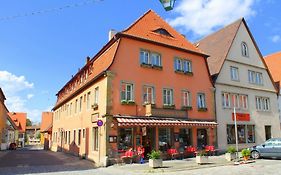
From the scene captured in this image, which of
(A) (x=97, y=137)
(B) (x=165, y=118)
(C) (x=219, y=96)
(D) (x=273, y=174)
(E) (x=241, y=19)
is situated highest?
(E) (x=241, y=19)

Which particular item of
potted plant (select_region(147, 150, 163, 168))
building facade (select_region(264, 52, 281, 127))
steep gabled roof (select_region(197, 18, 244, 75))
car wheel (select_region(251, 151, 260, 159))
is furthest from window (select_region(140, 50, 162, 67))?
building facade (select_region(264, 52, 281, 127))

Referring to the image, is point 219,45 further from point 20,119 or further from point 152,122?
point 20,119

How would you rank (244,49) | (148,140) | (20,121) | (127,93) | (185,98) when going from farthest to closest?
(20,121), (244,49), (185,98), (148,140), (127,93)

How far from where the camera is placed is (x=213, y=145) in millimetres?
26141

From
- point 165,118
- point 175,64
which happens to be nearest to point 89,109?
point 165,118

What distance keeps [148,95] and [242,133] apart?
12.3 meters

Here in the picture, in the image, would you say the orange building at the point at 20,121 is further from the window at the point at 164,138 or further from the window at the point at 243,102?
the window at the point at 164,138

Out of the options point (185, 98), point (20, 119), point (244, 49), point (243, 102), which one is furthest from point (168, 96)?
point (20, 119)

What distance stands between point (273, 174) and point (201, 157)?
521 cm

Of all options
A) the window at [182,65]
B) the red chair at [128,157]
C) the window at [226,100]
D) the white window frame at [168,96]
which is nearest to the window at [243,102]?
the window at [226,100]

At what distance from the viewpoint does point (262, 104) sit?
3234cm

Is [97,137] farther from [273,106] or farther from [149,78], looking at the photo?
[273,106]

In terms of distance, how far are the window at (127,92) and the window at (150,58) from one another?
2.33 m

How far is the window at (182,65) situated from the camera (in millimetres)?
25297
